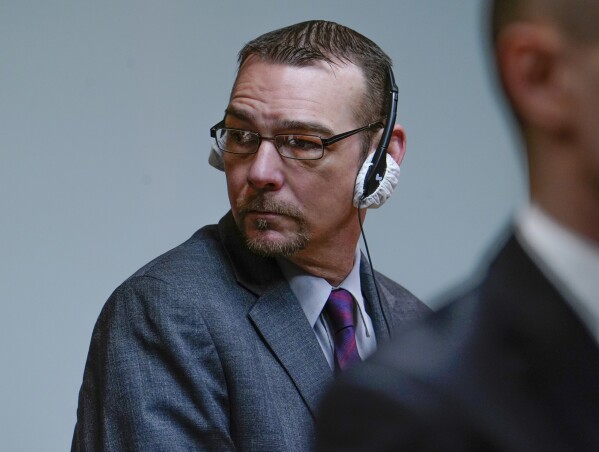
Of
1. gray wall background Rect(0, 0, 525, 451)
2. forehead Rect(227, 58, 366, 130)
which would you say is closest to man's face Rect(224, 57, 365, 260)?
forehead Rect(227, 58, 366, 130)

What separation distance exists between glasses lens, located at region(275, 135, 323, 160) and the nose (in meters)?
0.01

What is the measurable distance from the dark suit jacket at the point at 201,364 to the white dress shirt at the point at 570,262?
0.86 metres

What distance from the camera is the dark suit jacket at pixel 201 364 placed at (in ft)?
4.16

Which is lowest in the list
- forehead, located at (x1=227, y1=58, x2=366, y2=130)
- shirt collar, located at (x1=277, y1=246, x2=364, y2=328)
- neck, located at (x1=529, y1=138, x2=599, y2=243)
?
shirt collar, located at (x1=277, y1=246, x2=364, y2=328)

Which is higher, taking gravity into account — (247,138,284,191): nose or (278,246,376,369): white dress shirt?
(247,138,284,191): nose

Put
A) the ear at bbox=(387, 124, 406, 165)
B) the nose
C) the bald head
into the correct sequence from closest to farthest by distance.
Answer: the bald head, the nose, the ear at bbox=(387, 124, 406, 165)

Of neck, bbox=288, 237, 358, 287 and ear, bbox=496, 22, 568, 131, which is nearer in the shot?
ear, bbox=496, 22, 568, 131

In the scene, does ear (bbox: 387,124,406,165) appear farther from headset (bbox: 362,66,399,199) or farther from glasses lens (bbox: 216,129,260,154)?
glasses lens (bbox: 216,129,260,154)

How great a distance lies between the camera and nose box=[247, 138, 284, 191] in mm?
1380

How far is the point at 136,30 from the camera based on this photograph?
209cm

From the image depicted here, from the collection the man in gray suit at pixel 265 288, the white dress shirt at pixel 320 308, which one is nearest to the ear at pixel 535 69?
the man in gray suit at pixel 265 288

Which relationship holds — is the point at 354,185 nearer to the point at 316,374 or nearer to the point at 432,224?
the point at 316,374

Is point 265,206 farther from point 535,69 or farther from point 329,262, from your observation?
point 535,69

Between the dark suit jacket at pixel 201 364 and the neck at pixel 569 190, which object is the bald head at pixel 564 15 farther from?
the dark suit jacket at pixel 201 364
